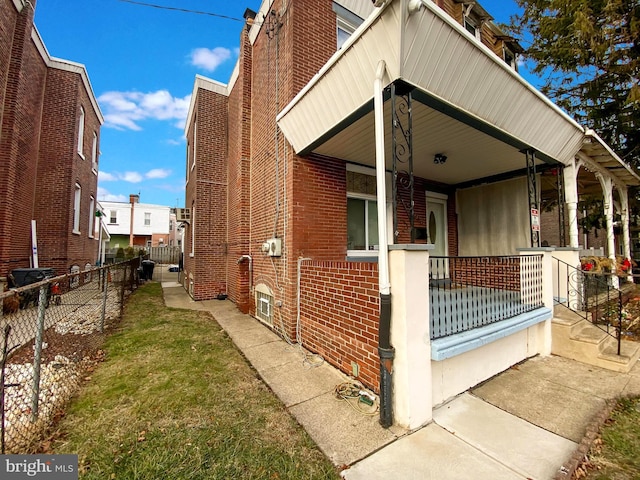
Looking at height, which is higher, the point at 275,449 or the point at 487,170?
the point at 487,170

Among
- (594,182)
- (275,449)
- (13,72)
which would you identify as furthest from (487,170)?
(13,72)

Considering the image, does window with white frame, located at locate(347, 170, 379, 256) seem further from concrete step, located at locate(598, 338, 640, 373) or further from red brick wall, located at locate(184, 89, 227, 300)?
red brick wall, located at locate(184, 89, 227, 300)

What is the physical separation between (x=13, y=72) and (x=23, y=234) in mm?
4805

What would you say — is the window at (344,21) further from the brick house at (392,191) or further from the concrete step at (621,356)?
the concrete step at (621,356)

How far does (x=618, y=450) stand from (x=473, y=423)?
1.11 metres

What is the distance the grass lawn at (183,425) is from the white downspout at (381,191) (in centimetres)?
164

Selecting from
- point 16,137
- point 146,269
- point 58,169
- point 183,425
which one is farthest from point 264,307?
point 146,269

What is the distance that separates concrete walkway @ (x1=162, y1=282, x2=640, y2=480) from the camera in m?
2.17

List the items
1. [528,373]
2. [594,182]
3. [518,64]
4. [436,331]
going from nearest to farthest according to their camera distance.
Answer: [436,331] < [528,373] < [594,182] < [518,64]

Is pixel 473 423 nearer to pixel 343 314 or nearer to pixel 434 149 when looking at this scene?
pixel 343 314

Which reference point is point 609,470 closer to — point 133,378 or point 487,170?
point 133,378

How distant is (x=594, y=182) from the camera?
8805 mm

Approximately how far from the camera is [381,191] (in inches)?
117

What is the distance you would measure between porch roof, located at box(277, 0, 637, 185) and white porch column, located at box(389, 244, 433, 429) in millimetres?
2026
